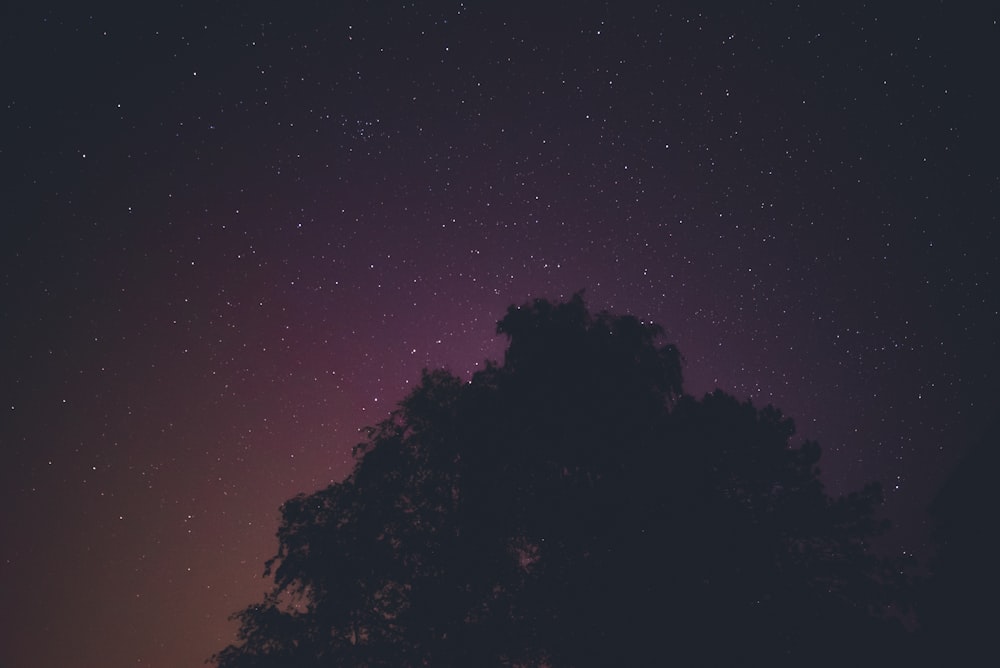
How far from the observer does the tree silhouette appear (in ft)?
30.6

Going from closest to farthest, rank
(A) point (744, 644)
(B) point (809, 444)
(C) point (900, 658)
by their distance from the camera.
→ 1. (A) point (744, 644)
2. (C) point (900, 658)
3. (B) point (809, 444)

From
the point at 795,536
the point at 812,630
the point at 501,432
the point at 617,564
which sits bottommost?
the point at 812,630

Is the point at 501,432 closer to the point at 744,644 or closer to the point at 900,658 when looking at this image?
the point at 744,644

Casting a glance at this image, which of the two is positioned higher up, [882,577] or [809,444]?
[809,444]

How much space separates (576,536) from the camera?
989 cm

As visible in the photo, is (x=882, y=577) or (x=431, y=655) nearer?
(x=431, y=655)

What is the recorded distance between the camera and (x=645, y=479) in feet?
32.4

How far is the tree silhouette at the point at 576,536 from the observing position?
30.6 ft

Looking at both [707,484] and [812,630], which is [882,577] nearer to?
[812,630]

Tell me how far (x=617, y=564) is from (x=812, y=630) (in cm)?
325

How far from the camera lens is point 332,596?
10086mm

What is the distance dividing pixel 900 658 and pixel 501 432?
7.51 meters

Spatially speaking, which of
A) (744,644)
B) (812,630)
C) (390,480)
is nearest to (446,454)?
(390,480)

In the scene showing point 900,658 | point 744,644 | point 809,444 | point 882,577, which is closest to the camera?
point 744,644
